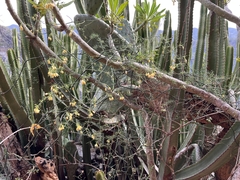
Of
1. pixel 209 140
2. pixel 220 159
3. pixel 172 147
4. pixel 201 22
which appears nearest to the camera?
pixel 220 159

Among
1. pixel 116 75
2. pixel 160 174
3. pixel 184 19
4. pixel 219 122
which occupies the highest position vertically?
pixel 184 19

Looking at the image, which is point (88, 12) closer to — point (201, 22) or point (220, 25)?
point (220, 25)

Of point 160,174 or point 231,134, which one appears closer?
point 231,134

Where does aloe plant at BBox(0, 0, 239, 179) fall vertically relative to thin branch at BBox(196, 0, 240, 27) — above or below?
below

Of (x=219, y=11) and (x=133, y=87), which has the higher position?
(x=219, y=11)

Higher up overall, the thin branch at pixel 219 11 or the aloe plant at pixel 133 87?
the thin branch at pixel 219 11

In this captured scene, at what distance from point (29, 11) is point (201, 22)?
1.30 metres

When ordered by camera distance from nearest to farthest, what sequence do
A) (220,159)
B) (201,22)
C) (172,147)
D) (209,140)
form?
(220,159)
(172,147)
(209,140)
(201,22)

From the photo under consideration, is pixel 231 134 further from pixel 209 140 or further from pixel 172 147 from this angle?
pixel 209 140

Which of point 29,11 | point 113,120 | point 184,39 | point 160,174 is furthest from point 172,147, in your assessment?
point 29,11

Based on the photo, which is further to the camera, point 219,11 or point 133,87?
point 133,87

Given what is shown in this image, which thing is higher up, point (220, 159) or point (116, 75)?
point (116, 75)

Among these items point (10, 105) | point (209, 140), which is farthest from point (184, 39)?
point (10, 105)

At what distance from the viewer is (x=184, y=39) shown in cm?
150
